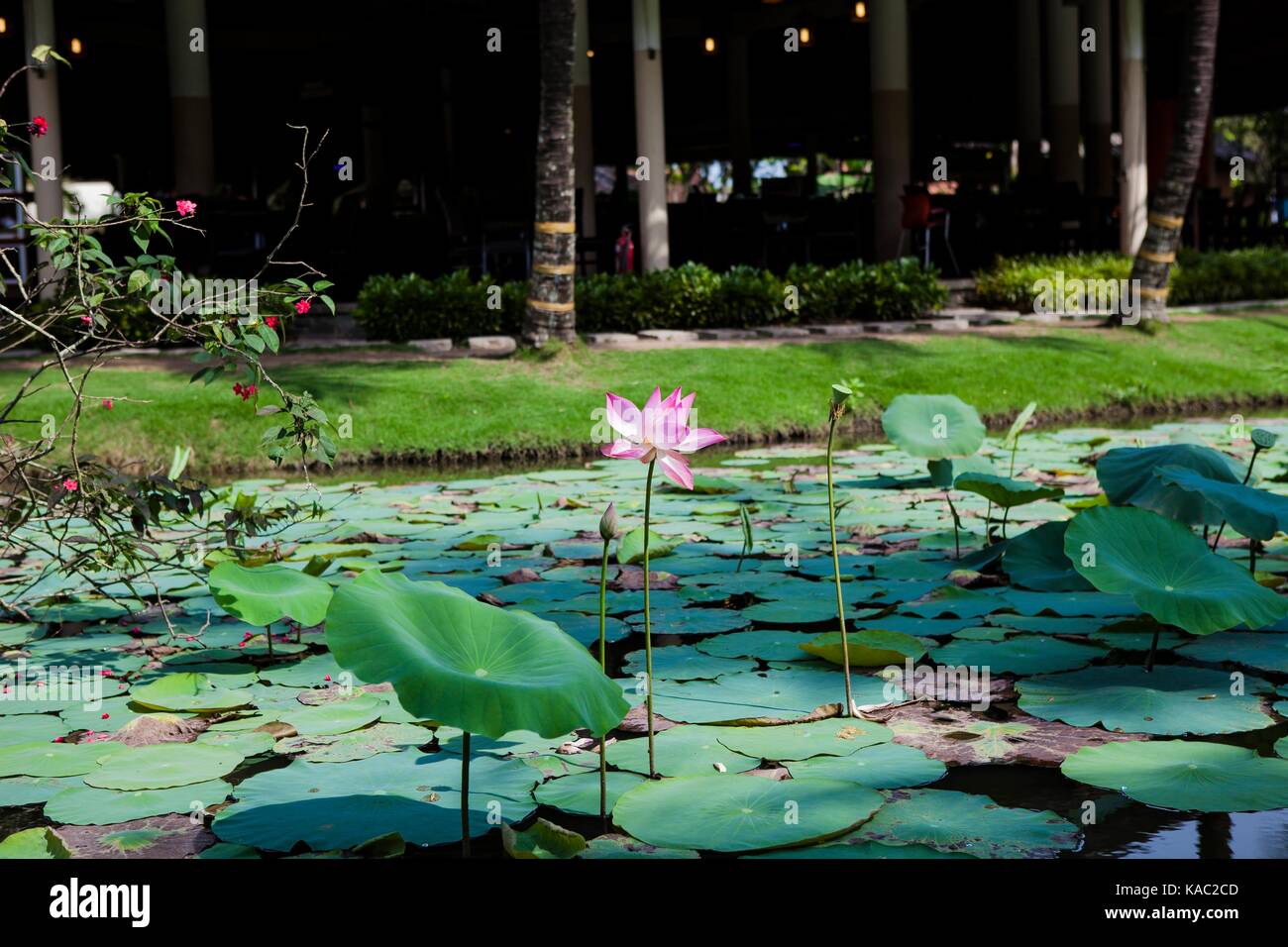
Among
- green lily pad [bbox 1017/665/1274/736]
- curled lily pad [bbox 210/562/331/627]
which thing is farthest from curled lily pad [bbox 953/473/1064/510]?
curled lily pad [bbox 210/562/331/627]

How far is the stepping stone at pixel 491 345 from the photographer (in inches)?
383

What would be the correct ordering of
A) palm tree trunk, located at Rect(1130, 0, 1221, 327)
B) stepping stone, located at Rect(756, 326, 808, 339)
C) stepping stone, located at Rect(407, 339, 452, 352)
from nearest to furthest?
stepping stone, located at Rect(407, 339, 452, 352)
palm tree trunk, located at Rect(1130, 0, 1221, 327)
stepping stone, located at Rect(756, 326, 808, 339)

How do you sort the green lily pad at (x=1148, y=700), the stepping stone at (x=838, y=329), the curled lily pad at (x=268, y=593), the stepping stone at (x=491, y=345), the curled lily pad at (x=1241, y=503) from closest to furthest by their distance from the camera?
the green lily pad at (x=1148, y=700) < the curled lily pad at (x=268, y=593) < the curled lily pad at (x=1241, y=503) < the stepping stone at (x=491, y=345) < the stepping stone at (x=838, y=329)

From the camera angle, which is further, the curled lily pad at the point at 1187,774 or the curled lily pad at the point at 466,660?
the curled lily pad at the point at 1187,774

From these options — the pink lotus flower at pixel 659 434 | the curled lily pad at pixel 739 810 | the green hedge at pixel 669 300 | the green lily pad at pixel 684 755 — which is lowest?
the green lily pad at pixel 684 755

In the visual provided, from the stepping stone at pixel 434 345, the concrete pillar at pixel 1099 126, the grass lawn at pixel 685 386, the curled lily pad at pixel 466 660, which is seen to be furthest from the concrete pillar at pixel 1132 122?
the curled lily pad at pixel 466 660

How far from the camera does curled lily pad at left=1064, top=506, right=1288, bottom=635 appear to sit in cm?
296

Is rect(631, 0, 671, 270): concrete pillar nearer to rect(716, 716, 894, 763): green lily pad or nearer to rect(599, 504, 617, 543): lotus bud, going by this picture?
rect(716, 716, 894, 763): green lily pad

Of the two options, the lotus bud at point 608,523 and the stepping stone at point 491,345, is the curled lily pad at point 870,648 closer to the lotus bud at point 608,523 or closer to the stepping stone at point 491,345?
the lotus bud at point 608,523

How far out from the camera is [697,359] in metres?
9.16

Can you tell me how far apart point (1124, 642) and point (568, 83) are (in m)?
6.32

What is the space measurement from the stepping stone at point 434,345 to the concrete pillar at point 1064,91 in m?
8.55

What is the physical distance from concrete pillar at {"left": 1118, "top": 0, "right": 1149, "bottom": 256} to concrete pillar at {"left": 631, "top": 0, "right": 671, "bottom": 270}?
460 cm
